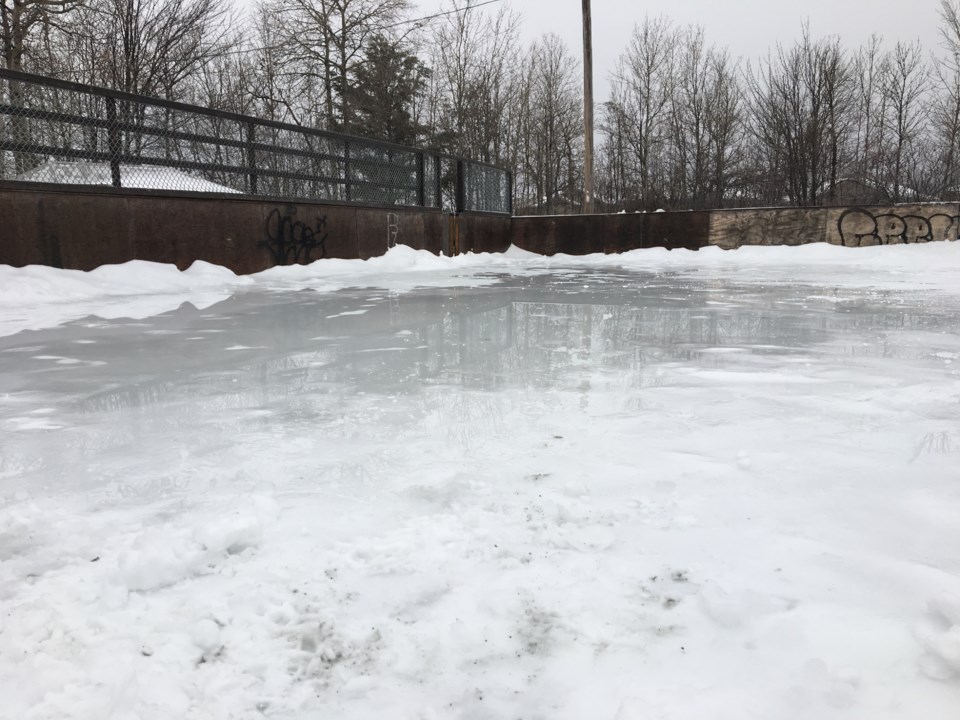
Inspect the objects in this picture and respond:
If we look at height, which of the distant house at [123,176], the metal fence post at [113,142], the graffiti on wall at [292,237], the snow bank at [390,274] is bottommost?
the snow bank at [390,274]

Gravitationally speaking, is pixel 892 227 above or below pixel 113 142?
below

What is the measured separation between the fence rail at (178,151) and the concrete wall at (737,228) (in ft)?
15.8

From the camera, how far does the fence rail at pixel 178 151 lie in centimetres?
766

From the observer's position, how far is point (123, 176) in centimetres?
874

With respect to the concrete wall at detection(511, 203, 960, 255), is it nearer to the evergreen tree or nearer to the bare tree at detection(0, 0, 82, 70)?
the evergreen tree

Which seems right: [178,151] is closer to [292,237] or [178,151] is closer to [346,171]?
[292,237]

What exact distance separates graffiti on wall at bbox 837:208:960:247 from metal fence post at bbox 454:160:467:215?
867cm

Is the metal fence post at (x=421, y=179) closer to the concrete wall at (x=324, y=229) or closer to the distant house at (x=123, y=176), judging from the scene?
the concrete wall at (x=324, y=229)

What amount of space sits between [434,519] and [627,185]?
28.4 meters

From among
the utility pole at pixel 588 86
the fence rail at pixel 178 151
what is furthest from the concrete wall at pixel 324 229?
the utility pole at pixel 588 86

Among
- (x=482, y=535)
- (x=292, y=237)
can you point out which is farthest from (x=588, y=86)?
(x=482, y=535)

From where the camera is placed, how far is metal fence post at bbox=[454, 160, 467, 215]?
16.0 m

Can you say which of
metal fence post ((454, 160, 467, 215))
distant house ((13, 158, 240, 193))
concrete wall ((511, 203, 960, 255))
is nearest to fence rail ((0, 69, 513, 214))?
distant house ((13, 158, 240, 193))

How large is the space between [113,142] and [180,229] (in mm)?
1369
